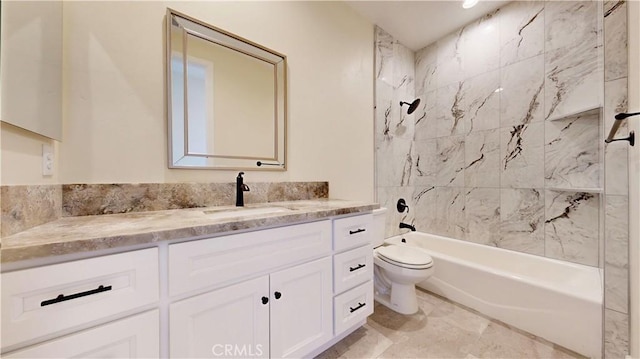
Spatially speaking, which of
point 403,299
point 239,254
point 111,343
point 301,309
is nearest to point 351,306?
point 301,309

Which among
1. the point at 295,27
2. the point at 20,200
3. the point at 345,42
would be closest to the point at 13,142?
the point at 20,200

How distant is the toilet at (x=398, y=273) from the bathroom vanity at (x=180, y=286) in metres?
0.60

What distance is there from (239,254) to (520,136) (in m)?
2.55

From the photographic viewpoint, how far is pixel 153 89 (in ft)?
3.99

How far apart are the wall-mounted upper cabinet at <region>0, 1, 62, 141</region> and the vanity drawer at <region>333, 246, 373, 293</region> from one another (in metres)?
1.36

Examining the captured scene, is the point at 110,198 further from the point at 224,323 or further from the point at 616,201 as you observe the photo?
the point at 616,201

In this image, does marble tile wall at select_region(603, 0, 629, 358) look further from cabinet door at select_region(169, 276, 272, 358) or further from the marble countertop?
cabinet door at select_region(169, 276, 272, 358)

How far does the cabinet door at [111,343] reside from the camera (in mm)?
608

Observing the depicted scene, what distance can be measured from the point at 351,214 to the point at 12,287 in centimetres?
123

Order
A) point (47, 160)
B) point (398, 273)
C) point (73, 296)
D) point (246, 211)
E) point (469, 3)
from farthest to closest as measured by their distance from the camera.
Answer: point (469, 3)
point (398, 273)
point (246, 211)
point (47, 160)
point (73, 296)

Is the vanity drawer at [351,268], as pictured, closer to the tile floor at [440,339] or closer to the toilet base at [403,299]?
the tile floor at [440,339]

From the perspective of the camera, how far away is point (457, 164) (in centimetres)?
251

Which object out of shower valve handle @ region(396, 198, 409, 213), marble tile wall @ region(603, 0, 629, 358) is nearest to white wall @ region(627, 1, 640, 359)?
marble tile wall @ region(603, 0, 629, 358)

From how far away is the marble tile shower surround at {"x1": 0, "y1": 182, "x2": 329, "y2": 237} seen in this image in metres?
0.74
